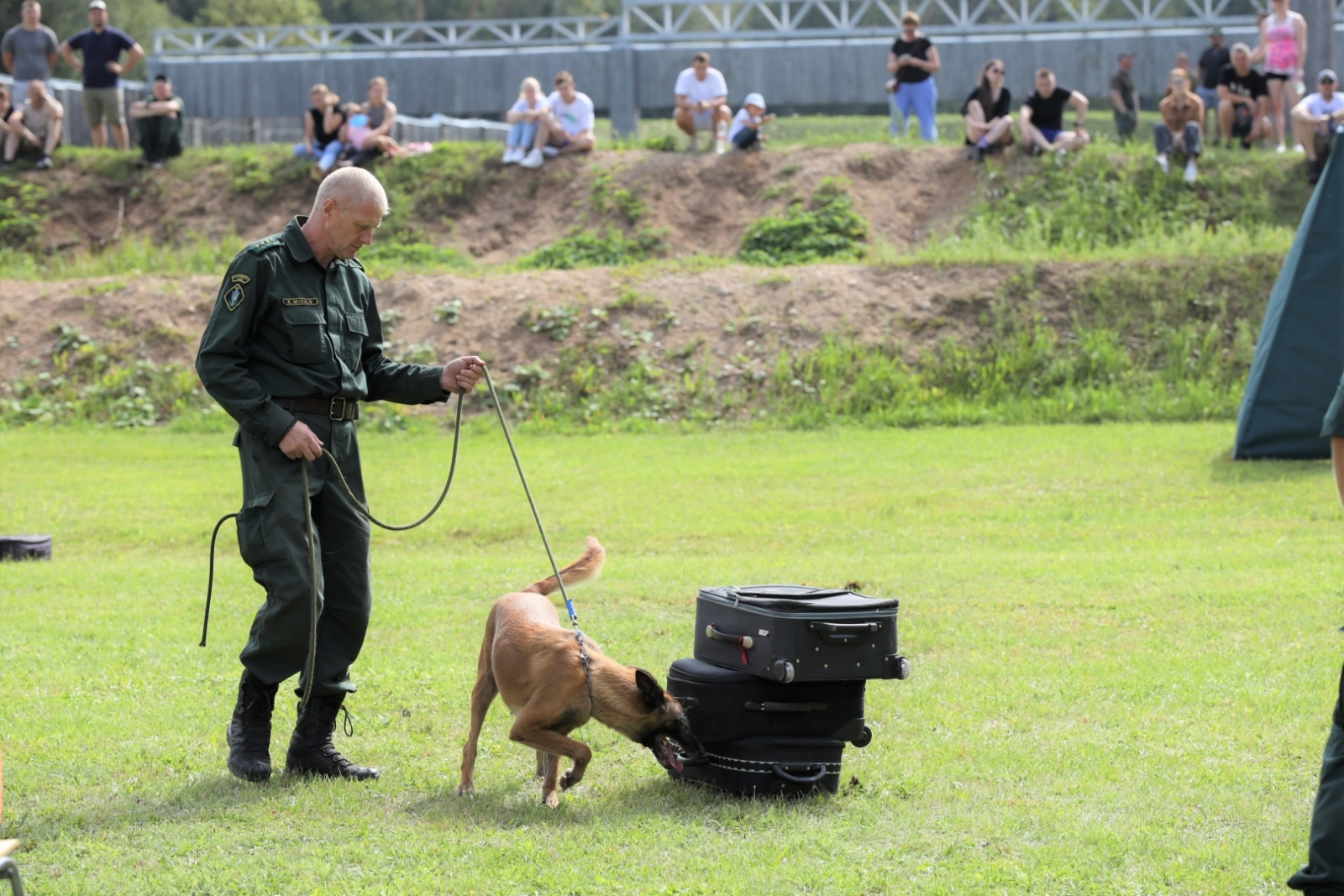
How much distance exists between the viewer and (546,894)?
452 cm

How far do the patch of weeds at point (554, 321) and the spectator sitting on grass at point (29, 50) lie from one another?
10.4 meters

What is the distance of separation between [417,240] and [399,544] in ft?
39.1

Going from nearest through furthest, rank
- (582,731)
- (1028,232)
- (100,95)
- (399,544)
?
(582,731) → (399,544) → (1028,232) → (100,95)

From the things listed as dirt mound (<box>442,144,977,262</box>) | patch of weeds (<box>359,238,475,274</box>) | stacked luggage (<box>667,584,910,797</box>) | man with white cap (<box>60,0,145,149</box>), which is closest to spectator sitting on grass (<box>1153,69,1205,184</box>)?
dirt mound (<box>442,144,977,262</box>)

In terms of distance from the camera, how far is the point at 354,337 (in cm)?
600

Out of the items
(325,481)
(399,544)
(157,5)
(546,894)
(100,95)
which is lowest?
(399,544)

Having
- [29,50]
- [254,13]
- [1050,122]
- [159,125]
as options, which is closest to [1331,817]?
[1050,122]

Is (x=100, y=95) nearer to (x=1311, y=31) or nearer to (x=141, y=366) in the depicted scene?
(x=141, y=366)

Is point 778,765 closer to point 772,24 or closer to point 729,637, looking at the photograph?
point 729,637

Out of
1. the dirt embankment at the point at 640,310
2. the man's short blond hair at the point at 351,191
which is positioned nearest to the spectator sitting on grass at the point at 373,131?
the dirt embankment at the point at 640,310

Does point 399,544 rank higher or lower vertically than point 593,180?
lower

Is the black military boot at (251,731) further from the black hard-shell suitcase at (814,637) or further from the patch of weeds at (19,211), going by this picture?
the patch of weeds at (19,211)

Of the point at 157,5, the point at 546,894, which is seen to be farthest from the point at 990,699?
the point at 157,5

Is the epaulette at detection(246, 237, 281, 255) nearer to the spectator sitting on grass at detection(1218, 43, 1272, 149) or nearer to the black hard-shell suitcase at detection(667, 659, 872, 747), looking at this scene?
the black hard-shell suitcase at detection(667, 659, 872, 747)
